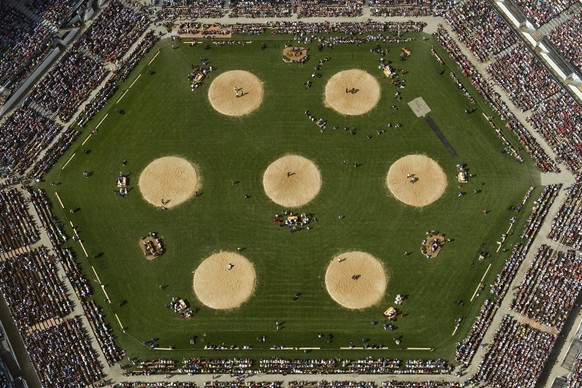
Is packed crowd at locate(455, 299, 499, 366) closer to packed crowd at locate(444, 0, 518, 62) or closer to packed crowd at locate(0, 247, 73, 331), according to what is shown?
packed crowd at locate(444, 0, 518, 62)

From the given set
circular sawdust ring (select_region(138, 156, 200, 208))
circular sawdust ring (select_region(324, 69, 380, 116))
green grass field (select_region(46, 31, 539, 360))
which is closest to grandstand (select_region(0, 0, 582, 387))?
green grass field (select_region(46, 31, 539, 360))

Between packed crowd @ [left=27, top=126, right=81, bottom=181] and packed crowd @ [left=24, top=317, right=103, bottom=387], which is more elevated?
packed crowd @ [left=27, top=126, right=81, bottom=181]

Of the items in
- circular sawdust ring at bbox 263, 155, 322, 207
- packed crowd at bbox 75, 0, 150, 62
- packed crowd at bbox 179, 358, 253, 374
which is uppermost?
packed crowd at bbox 75, 0, 150, 62

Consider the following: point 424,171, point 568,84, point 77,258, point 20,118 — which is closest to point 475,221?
point 424,171

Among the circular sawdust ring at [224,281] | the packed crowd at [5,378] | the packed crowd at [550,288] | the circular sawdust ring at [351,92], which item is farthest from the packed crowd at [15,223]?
the packed crowd at [550,288]

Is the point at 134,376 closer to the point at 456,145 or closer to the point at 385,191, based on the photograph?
the point at 385,191

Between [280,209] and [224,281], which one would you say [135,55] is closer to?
[280,209]

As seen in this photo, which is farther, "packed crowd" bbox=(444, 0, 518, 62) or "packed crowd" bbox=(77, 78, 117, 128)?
"packed crowd" bbox=(77, 78, 117, 128)

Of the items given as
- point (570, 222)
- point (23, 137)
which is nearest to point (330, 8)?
point (570, 222)
